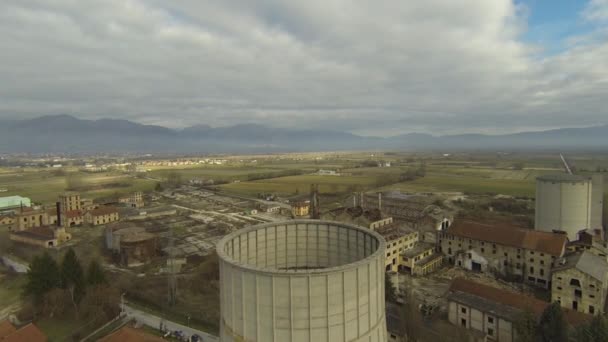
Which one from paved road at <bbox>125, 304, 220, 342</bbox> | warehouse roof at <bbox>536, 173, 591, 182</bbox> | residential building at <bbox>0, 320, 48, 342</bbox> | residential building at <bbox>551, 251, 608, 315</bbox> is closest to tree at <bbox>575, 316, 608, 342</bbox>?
residential building at <bbox>551, 251, 608, 315</bbox>

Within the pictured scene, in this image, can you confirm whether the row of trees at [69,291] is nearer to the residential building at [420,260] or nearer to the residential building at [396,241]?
the residential building at [396,241]

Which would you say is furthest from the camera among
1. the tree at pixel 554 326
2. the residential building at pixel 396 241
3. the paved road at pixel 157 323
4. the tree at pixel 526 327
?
the residential building at pixel 396 241

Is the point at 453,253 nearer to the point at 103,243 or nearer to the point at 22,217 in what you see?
the point at 103,243

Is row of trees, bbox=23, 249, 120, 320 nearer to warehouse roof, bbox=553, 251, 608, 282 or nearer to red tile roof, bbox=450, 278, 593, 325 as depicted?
red tile roof, bbox=450, 278, 593, 325

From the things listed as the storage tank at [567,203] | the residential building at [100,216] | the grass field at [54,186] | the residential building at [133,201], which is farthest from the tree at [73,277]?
the grass field at [54,186]

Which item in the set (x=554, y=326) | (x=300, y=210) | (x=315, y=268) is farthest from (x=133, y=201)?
(x=554, y=326)

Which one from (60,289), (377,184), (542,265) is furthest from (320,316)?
(377,184)
